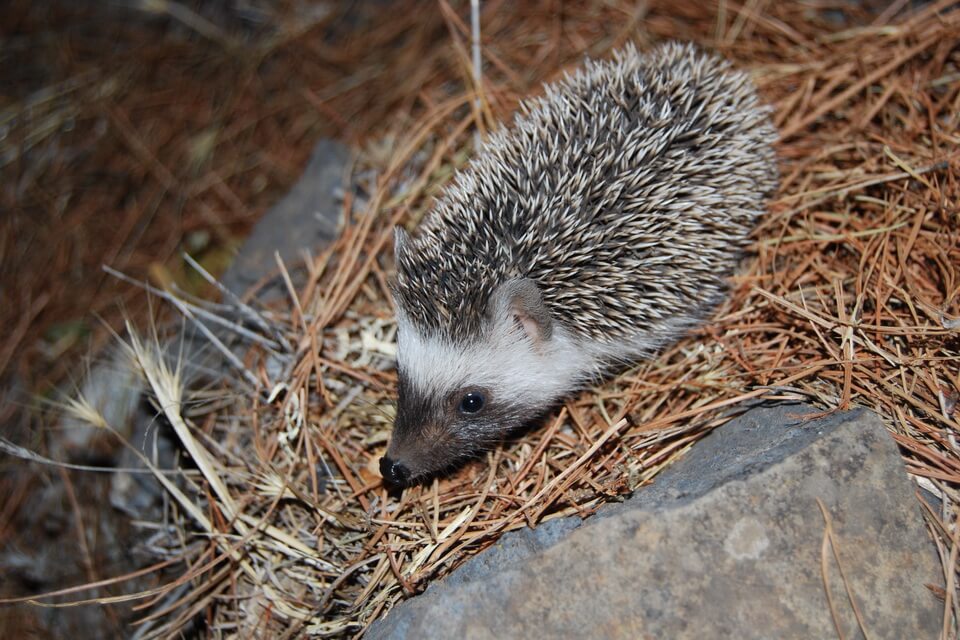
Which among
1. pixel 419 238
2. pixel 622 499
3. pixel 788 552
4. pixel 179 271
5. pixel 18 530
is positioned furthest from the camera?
pixel 179 271

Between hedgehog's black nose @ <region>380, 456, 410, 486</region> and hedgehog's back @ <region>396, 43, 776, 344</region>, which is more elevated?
hedgehog's back @ <region>396, 43, 776, 344</region>

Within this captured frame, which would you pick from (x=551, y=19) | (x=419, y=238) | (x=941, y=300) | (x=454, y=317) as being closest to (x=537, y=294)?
(x=454, y=317)

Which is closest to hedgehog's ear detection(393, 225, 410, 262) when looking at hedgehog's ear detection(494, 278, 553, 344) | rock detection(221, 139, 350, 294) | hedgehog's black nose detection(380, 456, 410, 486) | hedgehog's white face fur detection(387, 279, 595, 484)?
hedgehog's white face fur detection(387, 279, 595, 484)

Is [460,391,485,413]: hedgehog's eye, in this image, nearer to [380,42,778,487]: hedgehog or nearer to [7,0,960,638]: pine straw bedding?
[380,42,778,487]: hedgehog

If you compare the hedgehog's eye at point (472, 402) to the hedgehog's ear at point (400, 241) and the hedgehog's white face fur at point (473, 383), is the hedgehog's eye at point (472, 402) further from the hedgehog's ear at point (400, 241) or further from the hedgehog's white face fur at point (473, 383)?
the hedgehog's ear at point (400, 241)

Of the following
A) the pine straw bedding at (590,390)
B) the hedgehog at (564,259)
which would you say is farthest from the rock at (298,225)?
the hedgehog at (564,259)

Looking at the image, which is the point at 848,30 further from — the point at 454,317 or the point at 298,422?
the point at 298,422

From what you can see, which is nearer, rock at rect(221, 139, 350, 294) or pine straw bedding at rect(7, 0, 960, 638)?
A: pine straw bedding at rect(7, 0, 960, 638)

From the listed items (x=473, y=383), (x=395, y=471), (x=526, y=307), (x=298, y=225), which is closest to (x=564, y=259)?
(x=526, y=307)
